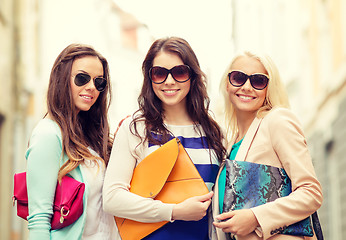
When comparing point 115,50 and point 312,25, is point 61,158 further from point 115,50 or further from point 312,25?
point 115,50

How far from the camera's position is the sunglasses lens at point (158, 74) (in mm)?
3199

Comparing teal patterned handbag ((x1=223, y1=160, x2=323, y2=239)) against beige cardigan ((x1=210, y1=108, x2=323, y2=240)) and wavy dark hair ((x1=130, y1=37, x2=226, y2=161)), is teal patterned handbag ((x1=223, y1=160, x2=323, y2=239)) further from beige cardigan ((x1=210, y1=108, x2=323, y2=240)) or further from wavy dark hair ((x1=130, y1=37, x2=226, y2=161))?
wavy dark hair ((x1=130, y1=37, x2=226, y2=161))

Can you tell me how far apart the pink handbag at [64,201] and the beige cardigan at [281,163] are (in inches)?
31.6

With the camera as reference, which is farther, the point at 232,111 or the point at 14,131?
the point at 14,131


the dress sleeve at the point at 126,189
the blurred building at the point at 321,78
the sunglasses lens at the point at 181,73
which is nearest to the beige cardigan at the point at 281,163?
the dress sleeve at the point at 126,189

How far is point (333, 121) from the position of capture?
11625 millimetres

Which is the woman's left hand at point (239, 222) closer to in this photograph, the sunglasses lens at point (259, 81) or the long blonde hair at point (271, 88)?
the long blonde hair at point (271, 88)

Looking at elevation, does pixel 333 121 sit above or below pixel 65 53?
below

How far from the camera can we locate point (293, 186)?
115 inches

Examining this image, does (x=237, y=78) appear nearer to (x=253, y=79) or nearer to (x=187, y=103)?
(x=253, y=79)

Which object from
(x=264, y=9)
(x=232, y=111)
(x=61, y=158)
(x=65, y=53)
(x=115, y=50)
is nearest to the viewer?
(x=61, y=158)

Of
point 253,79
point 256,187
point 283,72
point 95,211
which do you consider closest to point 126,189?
point 95,211

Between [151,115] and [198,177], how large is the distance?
530 mm

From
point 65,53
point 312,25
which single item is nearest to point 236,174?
point 65,53
